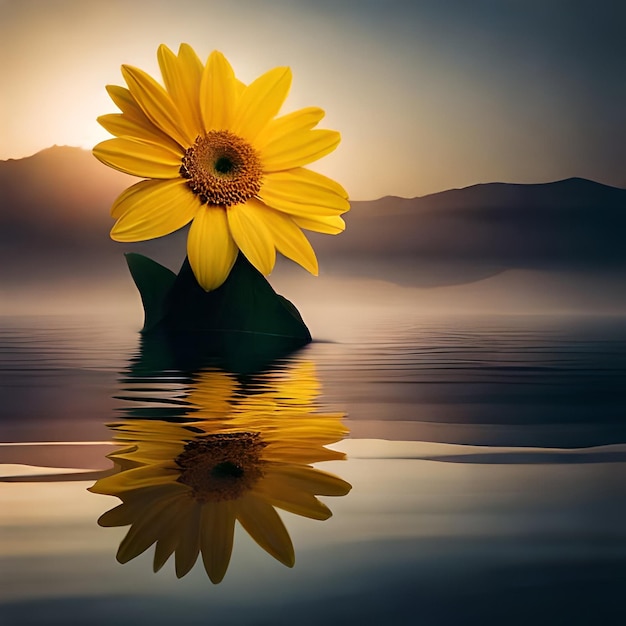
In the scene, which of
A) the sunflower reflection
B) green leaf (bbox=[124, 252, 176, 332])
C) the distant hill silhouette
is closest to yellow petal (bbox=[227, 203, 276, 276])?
green leaf (bbox=[124, 252, 176, 332])

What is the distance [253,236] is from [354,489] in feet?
1.46

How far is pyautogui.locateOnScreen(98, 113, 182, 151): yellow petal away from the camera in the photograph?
72cm

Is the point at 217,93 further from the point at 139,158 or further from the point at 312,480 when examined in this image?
the point at 312,480

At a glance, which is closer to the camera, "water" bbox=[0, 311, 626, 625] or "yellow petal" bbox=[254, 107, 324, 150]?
"water" bbox=[0, 311, 626, 625]

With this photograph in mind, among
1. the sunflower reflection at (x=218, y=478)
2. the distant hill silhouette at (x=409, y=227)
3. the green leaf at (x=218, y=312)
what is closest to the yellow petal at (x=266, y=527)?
the sunflower reflection at (x=218, y=478)

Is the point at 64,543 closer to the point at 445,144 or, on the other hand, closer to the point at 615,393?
the point at 615,393

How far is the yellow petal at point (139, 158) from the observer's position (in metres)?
0.71

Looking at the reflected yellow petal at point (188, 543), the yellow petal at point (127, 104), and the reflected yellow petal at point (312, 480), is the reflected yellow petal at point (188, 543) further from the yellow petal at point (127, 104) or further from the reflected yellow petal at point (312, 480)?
the yellow petal at point (127, 104)

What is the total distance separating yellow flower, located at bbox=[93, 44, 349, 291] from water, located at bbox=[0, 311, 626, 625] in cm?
15

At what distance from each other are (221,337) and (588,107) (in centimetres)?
97

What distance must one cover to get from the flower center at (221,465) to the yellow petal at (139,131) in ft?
1.39

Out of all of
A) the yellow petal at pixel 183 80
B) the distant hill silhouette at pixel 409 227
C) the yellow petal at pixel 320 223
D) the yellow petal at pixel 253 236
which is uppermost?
the distant hill silhouette at pixel 409 227

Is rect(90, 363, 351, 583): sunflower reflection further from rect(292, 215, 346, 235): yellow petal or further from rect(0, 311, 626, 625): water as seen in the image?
rect(292, 215, 346, 235): yellow petal

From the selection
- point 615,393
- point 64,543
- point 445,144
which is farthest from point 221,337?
point 445,144
